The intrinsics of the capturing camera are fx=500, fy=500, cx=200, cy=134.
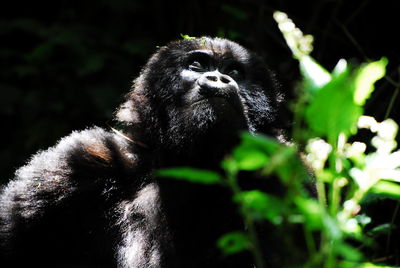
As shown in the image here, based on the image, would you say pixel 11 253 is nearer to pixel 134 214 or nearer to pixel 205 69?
pixel 134 214

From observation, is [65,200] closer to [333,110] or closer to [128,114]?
[128,114]

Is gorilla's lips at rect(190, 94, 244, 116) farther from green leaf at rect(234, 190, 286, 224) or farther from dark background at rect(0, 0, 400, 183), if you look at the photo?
dark background at rect(0, 0, 400, 183)

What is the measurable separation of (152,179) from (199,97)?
475 mm

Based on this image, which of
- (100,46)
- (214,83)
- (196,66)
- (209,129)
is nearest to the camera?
(209,129)

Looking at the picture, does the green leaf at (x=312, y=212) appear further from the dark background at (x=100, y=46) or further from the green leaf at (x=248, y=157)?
the dark background at (x=100, y=46)

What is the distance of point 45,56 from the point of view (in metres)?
4.42

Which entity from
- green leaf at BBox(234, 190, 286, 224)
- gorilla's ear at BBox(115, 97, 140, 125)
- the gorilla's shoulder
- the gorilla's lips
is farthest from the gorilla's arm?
green leaf at BBox(234, 190, 286, 224)

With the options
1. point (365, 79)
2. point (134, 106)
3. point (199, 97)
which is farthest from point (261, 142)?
point (134, 106)

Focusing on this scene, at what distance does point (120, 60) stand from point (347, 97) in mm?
3821

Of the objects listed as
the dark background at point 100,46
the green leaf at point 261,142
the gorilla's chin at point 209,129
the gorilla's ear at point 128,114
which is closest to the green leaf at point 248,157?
the green leaf at point 261,142

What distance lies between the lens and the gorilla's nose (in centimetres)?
209

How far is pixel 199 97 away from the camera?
2.10 m

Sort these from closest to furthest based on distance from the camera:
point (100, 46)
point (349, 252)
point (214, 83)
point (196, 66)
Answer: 1. point (349, 252)
2. point (214, 83)
3. point (196, 66)
4. point (100, 46)

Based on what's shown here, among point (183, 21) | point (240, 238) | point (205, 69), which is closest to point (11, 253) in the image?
point (205, 69)
